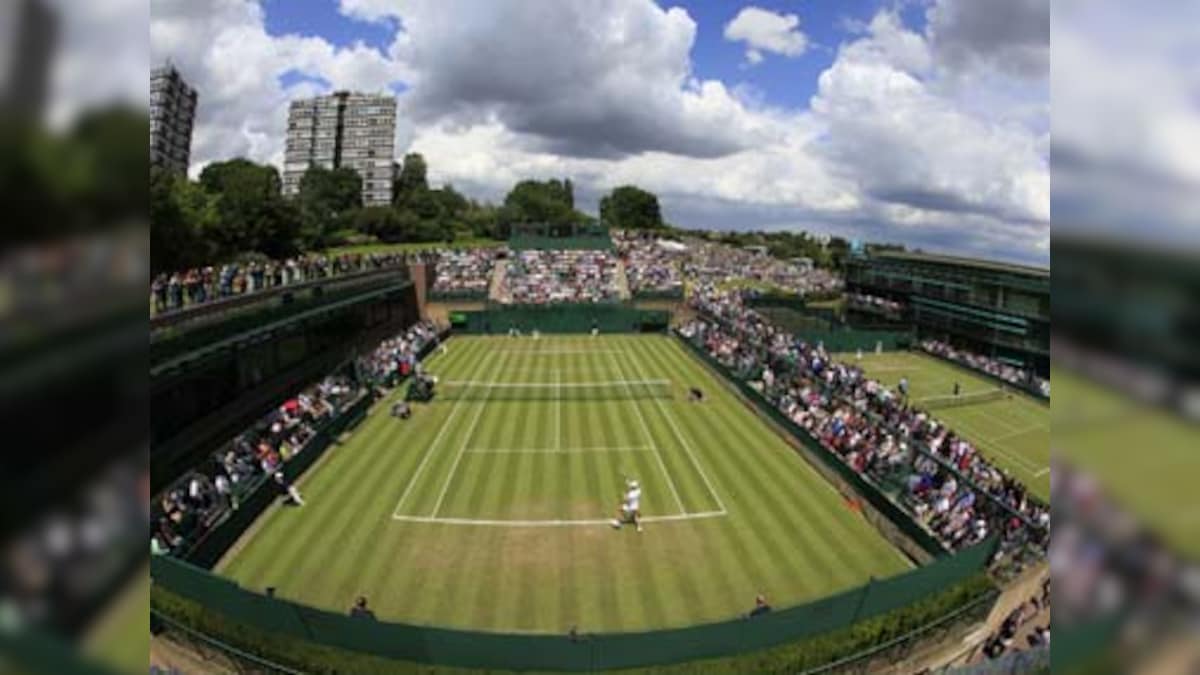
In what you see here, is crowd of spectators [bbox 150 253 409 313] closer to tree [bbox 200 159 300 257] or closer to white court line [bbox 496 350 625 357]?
white court line [bbox 496 350 625 357]

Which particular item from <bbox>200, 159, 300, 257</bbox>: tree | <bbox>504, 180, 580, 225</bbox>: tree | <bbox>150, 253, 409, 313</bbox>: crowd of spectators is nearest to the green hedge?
<bbox>150, 253, 409, 313</bbox>: crowd of spectators

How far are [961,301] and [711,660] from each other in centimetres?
5212

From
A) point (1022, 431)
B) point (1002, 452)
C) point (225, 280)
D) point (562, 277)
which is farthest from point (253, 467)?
point (562, 277)

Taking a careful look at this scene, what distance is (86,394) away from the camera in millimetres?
1610

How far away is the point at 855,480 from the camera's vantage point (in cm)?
2428

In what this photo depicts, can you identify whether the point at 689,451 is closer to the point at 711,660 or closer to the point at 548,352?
the point at 711,660

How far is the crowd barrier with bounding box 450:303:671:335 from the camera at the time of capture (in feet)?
194

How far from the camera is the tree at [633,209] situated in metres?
171

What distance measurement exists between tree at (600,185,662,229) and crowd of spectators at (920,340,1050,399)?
113629 mm

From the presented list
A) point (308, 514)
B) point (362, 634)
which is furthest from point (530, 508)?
point (362, 634)

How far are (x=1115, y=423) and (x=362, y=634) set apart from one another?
14368 mm

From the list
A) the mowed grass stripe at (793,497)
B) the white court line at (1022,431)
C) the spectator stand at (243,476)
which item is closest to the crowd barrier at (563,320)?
the spectator stand at (243,476)

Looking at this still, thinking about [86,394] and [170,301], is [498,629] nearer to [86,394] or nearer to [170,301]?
[170,301]

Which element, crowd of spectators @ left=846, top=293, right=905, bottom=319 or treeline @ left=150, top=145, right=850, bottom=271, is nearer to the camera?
treeline @ left=150, top=145, right=850, bottom=271
